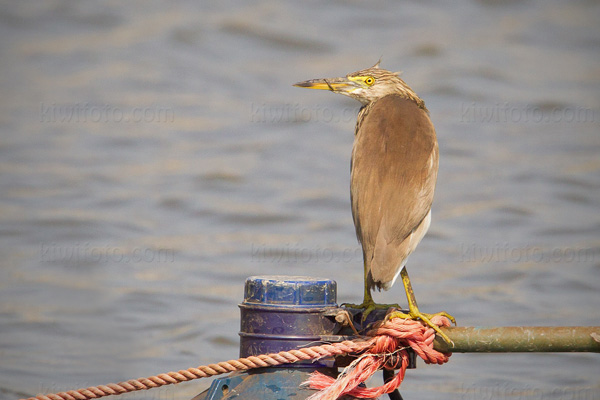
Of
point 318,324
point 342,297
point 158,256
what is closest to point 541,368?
point 342,297

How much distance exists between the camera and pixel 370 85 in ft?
11.1

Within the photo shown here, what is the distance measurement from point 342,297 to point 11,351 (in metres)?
2.20

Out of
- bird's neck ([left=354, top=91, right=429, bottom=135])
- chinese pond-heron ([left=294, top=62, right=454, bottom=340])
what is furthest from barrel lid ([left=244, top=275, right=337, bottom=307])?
bird's neck ([left=354, top=91, right=429, bottom=135])

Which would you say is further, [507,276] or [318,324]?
[507,276]

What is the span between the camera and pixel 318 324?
2301 mm

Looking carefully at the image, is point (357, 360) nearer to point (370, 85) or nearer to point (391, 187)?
point (391, 187)

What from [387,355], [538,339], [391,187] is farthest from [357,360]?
[391,187]

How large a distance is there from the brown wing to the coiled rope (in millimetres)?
225

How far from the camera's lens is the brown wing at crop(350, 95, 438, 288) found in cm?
261

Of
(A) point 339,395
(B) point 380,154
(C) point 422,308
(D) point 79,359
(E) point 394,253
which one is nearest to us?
(A) point 339,395

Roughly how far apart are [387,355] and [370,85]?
1.41 m

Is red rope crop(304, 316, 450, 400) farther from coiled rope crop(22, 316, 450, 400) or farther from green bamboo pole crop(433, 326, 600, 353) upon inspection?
green bamboo pole crop(433, 326, 600, 353)

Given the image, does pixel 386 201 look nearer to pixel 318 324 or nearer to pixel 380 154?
pixel 380 154

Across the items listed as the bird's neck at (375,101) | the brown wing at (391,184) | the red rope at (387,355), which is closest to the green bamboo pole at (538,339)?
the red rope at (387,355)
